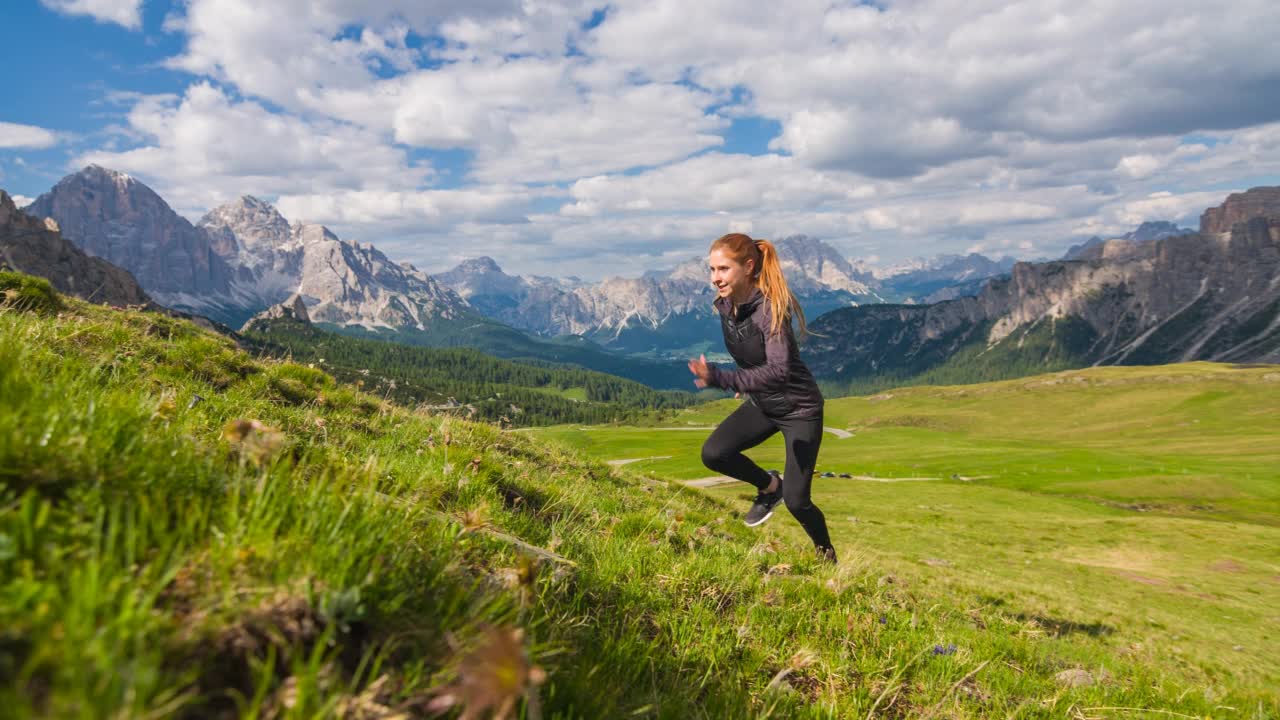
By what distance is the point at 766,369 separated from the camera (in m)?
8.73

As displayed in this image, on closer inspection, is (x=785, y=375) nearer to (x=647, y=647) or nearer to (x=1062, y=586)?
(x=647, y=647)

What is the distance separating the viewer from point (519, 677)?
1.53 m

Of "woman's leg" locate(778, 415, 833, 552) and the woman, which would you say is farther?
"woman's leg" locate(778, 415, 833, 552)

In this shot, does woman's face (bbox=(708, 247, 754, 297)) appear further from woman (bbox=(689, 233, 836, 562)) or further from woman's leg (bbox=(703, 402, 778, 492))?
woman's leg (bbox=(703, 402, 778, 492))

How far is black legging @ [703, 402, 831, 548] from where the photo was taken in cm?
906

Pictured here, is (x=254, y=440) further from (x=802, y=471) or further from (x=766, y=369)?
(x=802, y=471)

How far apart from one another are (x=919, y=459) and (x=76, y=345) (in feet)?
396

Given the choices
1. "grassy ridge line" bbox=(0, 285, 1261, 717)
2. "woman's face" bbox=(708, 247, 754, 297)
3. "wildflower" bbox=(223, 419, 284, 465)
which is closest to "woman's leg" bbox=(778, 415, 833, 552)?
"woman's face" bbox=(708, 247, 754, 297)

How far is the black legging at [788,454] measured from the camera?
9062mm

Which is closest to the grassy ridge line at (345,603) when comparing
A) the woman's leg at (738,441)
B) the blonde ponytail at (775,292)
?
the woman's leg at (738,441)

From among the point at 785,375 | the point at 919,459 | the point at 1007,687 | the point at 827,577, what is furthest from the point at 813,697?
the point at 919,459

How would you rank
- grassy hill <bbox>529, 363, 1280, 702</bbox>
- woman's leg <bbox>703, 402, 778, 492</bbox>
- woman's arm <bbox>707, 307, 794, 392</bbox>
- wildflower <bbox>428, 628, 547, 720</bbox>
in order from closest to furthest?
wildflower <bbox>428, 628, 547, 720</bbox>
woman's arm <bbox>707, 307, 794, 392</bbox>
woman's leg <bbox>703, 402, 778, 492</bbox>
grassy hill <bbox>529, 363, 1280, 702</bbox>

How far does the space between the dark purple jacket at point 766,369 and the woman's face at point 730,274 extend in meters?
0.22

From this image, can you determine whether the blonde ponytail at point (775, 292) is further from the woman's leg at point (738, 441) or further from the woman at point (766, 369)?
the woman's leg at point (738, 441)
